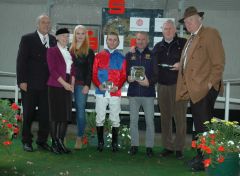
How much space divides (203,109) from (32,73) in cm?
191

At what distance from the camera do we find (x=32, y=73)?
4.90m

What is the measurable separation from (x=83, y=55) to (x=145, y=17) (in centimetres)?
260

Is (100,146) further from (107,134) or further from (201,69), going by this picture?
(201,69)

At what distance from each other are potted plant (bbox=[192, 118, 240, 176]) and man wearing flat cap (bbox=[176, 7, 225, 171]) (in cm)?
40

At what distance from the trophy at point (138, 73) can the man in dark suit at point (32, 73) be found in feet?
3.11

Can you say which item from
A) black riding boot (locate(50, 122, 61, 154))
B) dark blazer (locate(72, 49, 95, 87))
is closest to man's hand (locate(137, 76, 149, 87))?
dark blazer (locate(72, 49, 95, 87))

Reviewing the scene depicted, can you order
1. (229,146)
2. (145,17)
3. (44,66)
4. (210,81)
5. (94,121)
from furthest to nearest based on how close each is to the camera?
(145,17), (94,121), (44,66), (210,81), (229,146)

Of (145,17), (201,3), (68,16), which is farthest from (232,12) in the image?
(68,16)

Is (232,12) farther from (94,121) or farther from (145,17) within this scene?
(94,121)

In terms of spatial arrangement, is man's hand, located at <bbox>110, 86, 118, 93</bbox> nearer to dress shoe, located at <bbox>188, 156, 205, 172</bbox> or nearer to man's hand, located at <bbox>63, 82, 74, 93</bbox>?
man's hand, located at <bbox>63, 82, 74, 93</bbox>

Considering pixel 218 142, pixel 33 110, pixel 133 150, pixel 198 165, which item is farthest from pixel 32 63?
pixel 218 142

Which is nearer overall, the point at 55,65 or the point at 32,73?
the point at 55,65

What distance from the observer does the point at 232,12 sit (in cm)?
789

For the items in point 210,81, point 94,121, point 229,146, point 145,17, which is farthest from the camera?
point 145,17
